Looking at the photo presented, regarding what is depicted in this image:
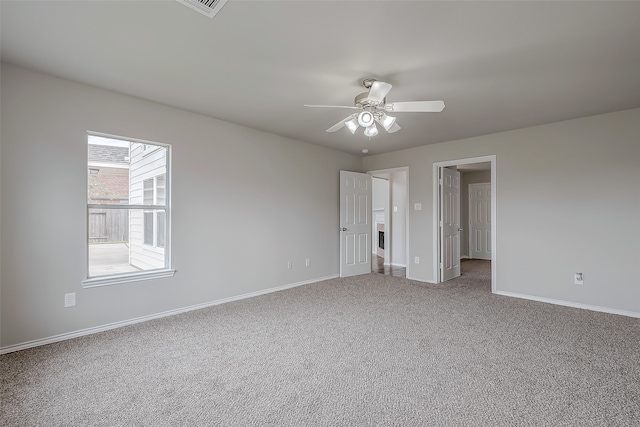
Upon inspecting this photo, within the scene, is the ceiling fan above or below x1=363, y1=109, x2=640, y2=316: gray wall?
above

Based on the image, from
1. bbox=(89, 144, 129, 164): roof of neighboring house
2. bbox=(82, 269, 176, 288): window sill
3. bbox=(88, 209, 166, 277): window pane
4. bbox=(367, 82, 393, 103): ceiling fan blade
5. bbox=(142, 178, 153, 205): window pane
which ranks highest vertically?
bbox=(367, 82, 393, 103): ceiling fan blade

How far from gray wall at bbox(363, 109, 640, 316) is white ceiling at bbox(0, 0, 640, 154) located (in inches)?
20.8

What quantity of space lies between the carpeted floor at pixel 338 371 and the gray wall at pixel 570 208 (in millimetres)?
563

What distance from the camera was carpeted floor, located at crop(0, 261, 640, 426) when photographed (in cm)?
173

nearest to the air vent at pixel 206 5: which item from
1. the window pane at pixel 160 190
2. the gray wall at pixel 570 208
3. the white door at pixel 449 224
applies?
the window pane at pixel 160 190

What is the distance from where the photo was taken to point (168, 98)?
3195mm

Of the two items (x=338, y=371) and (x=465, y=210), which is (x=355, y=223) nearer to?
(x=338, y=371)

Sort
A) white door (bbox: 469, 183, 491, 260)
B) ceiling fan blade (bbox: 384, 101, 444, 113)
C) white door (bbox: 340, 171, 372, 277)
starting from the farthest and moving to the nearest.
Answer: white door (bbox: 469, 183, 491, 260) < white door (bbox: 340, 171, 372, 277) < ceiling fan blade (bbox: 384, 101, 444, 113)

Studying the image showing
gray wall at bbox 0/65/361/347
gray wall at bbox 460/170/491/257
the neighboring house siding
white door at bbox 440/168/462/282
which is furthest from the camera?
gray wall at bbox 460/170/491/257

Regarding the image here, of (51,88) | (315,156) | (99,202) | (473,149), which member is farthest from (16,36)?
(473,149)

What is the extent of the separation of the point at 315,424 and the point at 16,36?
10.8ft

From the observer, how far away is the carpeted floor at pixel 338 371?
1733 millimetres

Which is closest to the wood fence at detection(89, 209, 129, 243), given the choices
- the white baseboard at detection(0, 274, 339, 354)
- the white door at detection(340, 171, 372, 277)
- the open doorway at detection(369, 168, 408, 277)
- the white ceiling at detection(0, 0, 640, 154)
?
the white baseboard at detection(0, 274, 339, 354)

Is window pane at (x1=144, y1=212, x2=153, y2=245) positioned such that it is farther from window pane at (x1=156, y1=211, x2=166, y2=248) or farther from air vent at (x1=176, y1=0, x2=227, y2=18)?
air vent at (x1=176, y1=0, x2=227, y2=18)
